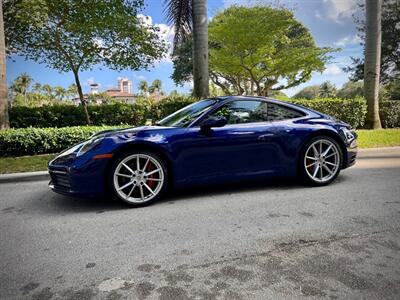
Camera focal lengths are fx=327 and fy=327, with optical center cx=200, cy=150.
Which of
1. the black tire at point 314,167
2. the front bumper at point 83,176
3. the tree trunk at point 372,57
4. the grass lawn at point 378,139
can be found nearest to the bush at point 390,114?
the tree trunk at point 372,57

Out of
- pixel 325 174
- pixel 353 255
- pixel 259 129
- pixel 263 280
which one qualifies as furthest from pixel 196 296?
pixel 325 174

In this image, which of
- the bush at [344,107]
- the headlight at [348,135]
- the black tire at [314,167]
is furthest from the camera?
the bush at [344,107]

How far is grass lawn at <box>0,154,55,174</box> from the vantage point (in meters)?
5.88

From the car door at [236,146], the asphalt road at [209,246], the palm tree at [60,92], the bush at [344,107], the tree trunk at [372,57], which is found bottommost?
the asphalt road at [209,246]

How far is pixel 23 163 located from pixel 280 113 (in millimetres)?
4984

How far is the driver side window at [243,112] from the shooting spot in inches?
169

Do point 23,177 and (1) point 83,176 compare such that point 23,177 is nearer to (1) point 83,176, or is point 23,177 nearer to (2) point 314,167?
(1) point 83,176

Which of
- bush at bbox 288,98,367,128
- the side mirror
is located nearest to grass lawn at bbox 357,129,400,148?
bush at bbox 288,98,367,128

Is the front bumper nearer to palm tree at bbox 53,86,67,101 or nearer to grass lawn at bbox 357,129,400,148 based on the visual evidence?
grass lawn at bbox 357,129,400,148

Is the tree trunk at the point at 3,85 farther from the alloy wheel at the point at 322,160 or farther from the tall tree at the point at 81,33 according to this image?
the alloy wheel at the point at 322,160

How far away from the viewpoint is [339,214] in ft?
11.4

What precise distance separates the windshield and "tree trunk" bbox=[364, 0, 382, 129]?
1024cm

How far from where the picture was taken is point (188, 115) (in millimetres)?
4387

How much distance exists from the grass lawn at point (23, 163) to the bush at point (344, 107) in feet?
30.6
